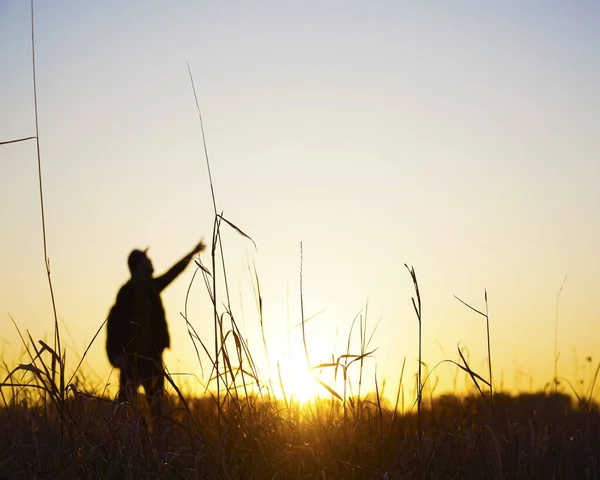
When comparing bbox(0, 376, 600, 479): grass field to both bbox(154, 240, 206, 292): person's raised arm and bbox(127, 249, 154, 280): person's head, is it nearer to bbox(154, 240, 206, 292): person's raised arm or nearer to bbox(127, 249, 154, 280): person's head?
bbox(127, 249, 154, 280): person's head

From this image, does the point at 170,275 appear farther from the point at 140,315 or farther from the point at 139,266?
the point at 140,315

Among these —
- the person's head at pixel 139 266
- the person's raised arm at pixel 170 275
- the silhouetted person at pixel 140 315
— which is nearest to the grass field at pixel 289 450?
the silhouetted person at pixel 140 315

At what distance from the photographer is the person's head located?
7.27 meters

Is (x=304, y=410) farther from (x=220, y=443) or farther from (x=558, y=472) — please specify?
(x=558, y=472)

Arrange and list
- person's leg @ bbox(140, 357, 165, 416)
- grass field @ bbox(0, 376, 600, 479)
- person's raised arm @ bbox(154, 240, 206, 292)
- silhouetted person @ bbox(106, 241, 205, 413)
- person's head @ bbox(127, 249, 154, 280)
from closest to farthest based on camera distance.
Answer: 1. grass field @ bbox(0, 376, 600, 479)
2. person's leg @ bbox(140, 357, 165, 416)
3. silhouetted person @ bbox(106, 241, 205, 413)
4. person's head @ bbox(127, 249, 154, 280)
5. person's raised arm @ bbox(154, 240, 206, 292)

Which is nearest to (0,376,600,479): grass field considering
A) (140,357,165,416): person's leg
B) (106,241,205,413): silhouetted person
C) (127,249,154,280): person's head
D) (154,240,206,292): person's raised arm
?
(140,357,165,416): person's leg

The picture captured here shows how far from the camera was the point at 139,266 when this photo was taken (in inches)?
286

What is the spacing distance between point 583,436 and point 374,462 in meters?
1.08

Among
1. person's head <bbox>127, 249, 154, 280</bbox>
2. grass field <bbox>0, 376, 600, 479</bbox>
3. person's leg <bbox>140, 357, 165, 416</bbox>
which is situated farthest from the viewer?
person's head <bbox>127, 249, 154, 280</bbox>

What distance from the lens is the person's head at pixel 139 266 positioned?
7.27 meters

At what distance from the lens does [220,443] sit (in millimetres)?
2311

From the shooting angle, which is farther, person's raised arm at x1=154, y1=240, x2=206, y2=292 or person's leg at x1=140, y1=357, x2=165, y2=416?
person's raised arm at x1=154, y1=240, x2=206, y2=292

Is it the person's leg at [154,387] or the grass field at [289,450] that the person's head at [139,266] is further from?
the grass field at [289,450]

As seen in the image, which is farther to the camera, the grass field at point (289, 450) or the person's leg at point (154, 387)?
the person's leg at point (154, 387)
